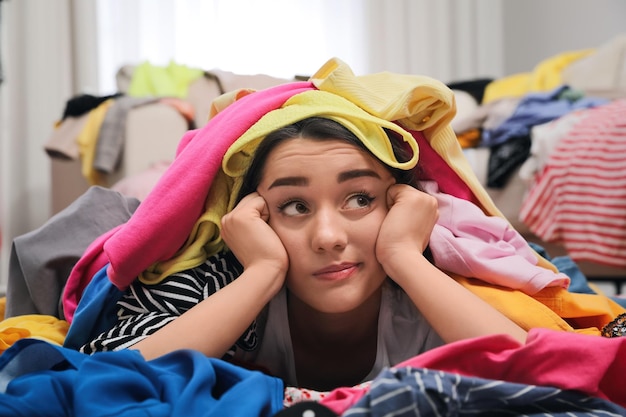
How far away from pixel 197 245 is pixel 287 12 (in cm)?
338

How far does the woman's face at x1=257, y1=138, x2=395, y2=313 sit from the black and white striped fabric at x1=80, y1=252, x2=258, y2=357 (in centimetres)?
10

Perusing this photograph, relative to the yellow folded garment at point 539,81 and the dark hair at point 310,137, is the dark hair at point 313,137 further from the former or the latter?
the yellow folded garment at point 539,81

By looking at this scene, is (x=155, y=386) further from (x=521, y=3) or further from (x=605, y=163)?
(x=521, y=3)

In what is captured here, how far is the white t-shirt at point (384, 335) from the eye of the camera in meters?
0.91

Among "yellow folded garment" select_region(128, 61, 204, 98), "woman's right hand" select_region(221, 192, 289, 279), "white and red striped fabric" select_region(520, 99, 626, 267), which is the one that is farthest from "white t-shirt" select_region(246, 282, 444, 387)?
"yellow folded garment" select_region(128, 61, 204, 98)

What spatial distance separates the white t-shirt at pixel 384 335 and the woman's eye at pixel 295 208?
0.14m

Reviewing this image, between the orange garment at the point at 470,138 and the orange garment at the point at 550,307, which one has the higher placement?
the orange garment at the point at 550,307

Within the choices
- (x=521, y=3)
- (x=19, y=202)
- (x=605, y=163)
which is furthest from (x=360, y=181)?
(x=521, y=3)

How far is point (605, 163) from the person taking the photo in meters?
2.33

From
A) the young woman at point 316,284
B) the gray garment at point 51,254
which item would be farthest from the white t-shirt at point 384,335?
the gray garment at point 51,254

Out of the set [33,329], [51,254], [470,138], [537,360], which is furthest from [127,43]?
[537,360]

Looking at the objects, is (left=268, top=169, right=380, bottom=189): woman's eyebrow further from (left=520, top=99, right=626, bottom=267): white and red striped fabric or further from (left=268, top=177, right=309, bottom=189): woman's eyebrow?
(left=520, top=99, right=626, bottom=267): white and red striped fabric

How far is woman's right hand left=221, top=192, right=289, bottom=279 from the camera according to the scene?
2.78 feet

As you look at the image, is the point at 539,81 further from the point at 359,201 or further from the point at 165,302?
the point at 165,302
